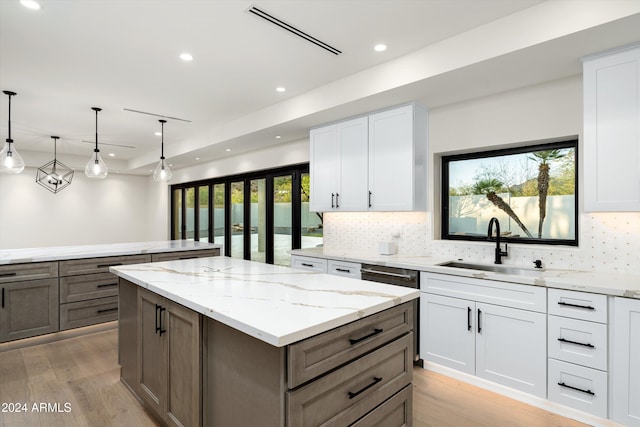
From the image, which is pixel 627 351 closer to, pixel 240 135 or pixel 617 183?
pixel 617 183

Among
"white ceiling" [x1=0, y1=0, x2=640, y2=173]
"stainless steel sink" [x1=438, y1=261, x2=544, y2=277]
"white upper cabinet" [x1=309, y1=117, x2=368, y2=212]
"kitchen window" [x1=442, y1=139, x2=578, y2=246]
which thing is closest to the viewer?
"white ceiling" [x1=0, y1=0, x2=640, y2=173]

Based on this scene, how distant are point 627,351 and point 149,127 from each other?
18.7 ft

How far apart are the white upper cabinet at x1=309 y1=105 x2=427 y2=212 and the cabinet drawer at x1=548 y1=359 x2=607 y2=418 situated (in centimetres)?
164

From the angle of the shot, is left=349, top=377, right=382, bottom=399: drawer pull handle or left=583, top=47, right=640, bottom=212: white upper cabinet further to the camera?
left=583, top=47, right=640, bottom=212: white upper cabinet

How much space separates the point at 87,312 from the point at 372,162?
11.1 ft

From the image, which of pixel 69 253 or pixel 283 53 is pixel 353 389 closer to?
pixel 283 53

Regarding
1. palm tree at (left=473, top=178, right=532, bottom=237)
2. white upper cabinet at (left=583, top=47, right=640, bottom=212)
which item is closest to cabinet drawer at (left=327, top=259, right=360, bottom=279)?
palm tree at (left=473, top=178, right=532, bottom=237)

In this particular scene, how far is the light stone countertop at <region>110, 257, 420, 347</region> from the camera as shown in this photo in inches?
52.3

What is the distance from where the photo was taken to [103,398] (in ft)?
8.14

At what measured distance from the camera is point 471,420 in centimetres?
227

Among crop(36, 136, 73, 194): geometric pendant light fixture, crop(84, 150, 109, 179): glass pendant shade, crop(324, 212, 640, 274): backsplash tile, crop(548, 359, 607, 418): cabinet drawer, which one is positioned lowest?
crop(548, 359, 607, 418): cabinet drawer

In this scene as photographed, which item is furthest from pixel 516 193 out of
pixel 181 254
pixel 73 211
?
pixel 73 211

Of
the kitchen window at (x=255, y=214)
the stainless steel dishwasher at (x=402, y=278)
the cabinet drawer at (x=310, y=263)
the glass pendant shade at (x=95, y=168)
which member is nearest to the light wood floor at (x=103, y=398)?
the stainless steel dishwasher at (x=402, y=278)

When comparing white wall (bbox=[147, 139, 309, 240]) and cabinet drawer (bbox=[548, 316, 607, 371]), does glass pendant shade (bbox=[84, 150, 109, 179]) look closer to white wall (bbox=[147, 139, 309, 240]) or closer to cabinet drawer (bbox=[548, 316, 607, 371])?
white wall (bbox=[147, 139, 309, 240])
